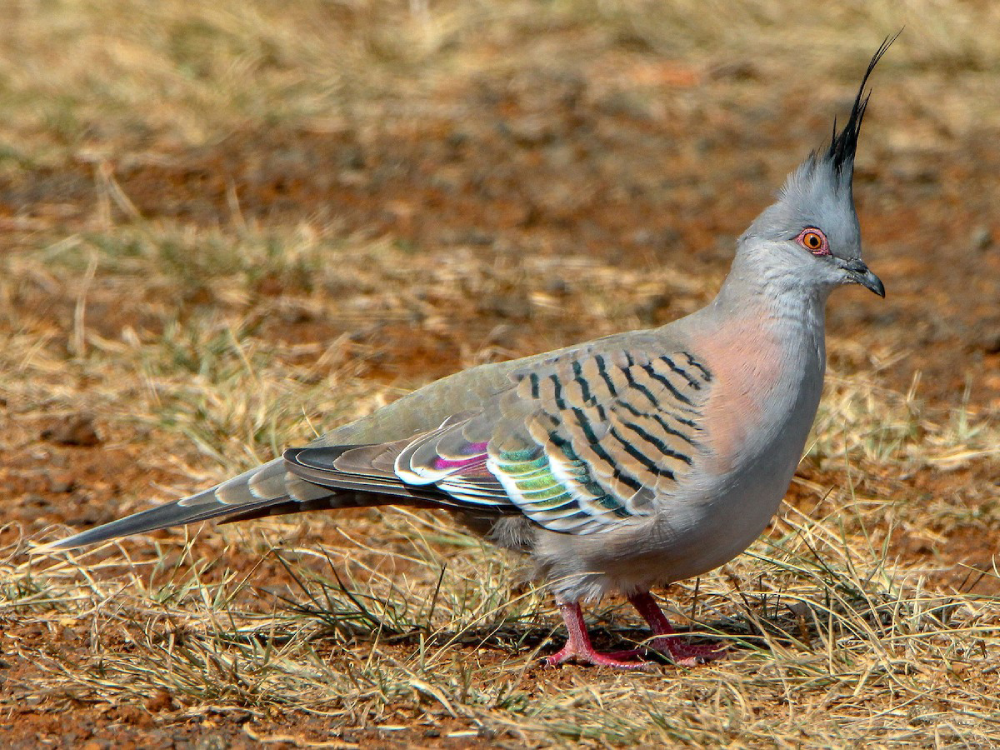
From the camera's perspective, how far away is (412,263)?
6.92m

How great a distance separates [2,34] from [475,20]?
10.9 feet

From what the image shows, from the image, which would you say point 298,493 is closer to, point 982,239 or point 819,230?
point 819,230

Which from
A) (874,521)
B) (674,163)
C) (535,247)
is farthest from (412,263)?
(874,521)

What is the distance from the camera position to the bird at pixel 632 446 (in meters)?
3.59

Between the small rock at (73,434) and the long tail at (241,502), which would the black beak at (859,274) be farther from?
the small rock at (73,434)

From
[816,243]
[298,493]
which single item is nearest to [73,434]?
[298,493]

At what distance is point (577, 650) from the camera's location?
3.78m

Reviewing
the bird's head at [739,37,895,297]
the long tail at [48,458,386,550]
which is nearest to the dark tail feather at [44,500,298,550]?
the long tail at [48,458,386,550]

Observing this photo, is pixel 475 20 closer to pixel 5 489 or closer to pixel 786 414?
pixel 5 489

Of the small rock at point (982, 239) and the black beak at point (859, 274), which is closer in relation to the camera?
the black beak at point (859, 274)

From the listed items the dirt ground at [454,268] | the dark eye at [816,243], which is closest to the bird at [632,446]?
the dark eye at [816,243]

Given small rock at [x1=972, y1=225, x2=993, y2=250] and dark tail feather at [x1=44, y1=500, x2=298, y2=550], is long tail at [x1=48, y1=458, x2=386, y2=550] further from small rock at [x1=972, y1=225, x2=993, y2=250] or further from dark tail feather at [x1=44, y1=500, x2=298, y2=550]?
small rock at [x1=972, y1=225, x2=993, y2=250]

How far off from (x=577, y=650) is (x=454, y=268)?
3.39 metres

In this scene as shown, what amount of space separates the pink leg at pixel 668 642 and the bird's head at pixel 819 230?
100 cm
